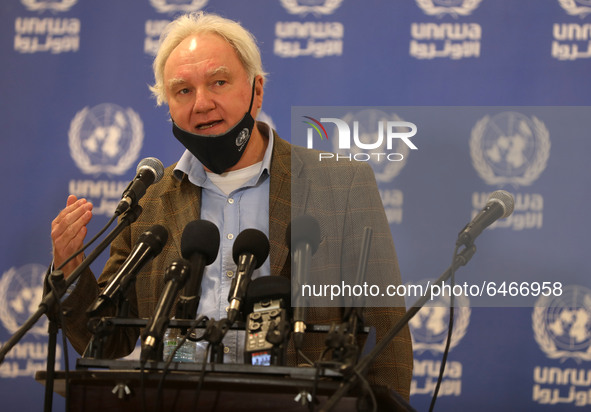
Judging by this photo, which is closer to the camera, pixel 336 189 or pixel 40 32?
pixel 336 189

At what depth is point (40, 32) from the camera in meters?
3.32

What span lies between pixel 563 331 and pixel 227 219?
1.35m

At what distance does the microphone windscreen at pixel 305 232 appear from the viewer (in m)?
1.72

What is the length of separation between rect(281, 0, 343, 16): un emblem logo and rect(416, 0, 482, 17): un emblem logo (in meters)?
0.39

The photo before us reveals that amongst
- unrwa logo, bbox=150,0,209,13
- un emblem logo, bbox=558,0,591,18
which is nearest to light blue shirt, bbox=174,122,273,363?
unrwa logo, bbox=150,0,209,13

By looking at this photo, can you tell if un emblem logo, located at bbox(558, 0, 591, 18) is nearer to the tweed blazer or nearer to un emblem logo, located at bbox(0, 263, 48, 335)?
the tweed blazer

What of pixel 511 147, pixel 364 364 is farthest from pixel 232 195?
pixel 364 364

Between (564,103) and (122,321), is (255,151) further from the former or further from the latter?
(564,103)

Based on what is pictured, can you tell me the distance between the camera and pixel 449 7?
3.01 meters

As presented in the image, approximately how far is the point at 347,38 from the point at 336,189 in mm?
972

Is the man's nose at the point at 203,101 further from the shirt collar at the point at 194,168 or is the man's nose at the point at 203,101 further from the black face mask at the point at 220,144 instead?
the shirt collar at the point at 194,168

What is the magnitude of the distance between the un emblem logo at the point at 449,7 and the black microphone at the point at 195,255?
5.54 ft

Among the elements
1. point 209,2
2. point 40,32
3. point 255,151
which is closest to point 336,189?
point 255,151

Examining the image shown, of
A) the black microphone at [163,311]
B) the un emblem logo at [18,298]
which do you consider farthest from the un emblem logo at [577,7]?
the un emblem logo at [18,298]
